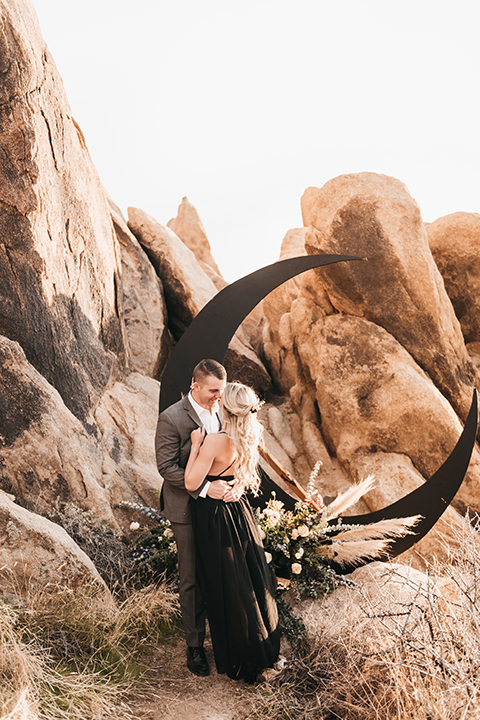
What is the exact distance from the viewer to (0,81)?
198 inches

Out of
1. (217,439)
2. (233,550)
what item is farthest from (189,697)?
(217,439)

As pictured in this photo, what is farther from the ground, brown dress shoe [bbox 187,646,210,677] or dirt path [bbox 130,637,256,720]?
brown dress shoe [bbox 187,646,210,677]

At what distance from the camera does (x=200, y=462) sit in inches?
136

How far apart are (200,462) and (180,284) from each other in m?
7.28

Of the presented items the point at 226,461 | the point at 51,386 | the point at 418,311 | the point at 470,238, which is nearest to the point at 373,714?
the point at 226,461

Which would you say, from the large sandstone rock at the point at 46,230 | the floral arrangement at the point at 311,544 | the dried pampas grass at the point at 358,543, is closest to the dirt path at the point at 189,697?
the floral arrangement at the point at 311,544

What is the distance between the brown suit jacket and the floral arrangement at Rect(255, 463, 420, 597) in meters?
1.21

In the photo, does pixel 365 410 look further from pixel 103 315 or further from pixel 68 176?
pixel 68 176

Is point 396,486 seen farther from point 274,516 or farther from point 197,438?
point 197,438

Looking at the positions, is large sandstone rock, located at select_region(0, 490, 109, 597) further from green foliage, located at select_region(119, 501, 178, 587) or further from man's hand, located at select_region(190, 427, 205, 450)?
man's hand, located at select_region(190, 427, 205, 450)

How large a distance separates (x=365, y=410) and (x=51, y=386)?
19.5 feet

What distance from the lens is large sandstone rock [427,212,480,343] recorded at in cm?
1102

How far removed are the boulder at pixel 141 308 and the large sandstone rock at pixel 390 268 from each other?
337 cm

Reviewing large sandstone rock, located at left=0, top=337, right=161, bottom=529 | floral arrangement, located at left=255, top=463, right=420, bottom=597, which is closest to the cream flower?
floral arrangement, located at left=255, top=463, right=420, bottom=597
